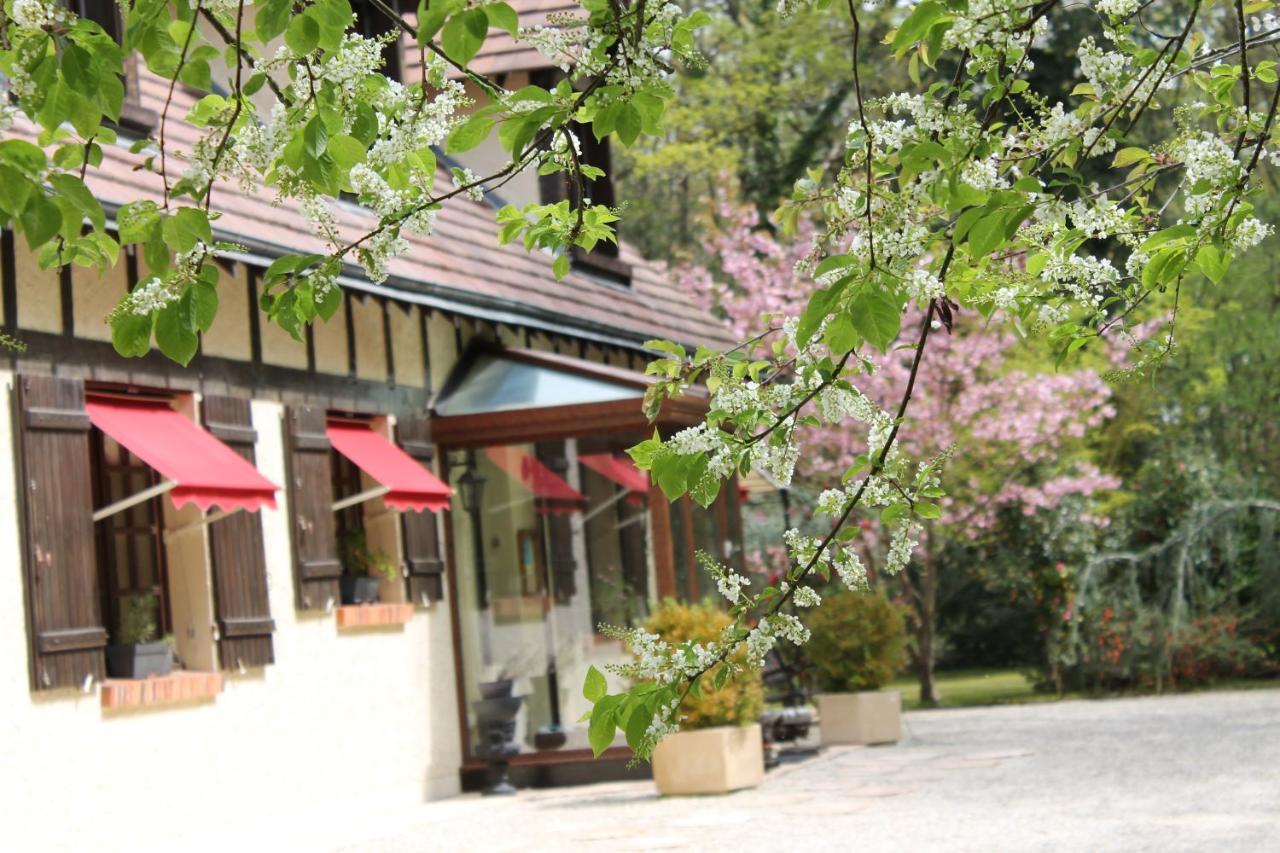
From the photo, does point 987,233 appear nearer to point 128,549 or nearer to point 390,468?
point 128,549

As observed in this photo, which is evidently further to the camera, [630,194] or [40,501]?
[630,194]

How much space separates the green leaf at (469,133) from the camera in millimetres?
3072

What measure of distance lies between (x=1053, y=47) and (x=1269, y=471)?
21.9ft

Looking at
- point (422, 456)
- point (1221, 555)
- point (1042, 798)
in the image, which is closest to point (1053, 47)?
point (1221, 555)

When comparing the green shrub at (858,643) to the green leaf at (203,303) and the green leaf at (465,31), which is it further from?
the green leaf at (465,31)

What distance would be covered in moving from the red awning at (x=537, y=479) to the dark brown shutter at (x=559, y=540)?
56 millimetres

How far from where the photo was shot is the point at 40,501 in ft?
29.6

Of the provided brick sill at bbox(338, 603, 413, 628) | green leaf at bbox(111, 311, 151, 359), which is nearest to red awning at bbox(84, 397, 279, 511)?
brick sill at bbox(338, 603, 413, 628)

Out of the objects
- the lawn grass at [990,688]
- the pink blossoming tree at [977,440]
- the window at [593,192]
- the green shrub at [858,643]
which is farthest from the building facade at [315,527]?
the lawn grass at [990,688]

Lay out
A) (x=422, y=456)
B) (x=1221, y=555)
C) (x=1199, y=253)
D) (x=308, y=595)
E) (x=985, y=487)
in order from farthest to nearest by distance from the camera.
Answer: (x=985, y=487), (x=1221, y=555), (x=422, y=456), (x=308, y=595), (x=1199, y=253)

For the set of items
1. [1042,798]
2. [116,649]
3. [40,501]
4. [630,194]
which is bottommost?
[1042,798]

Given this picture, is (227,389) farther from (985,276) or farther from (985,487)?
(985,487)

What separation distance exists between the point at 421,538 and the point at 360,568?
1.85 feet

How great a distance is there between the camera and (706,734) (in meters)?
11.6
